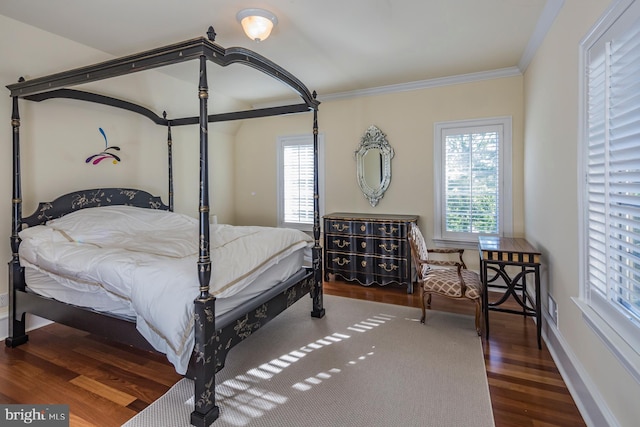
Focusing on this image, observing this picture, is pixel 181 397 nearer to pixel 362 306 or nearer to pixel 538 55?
pixel 362 306

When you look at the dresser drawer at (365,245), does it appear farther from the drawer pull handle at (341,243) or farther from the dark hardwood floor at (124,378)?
the dark hardwood floor at (124,378)

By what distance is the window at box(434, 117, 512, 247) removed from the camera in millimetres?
3926

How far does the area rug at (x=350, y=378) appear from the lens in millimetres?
1827

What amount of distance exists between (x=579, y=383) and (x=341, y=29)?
3.09 m

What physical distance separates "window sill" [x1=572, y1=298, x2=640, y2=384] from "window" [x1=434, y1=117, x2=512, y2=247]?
2.25 meters

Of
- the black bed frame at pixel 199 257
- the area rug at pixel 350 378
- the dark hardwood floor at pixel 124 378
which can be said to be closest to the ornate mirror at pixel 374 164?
the black bed frame at pixel 199 257

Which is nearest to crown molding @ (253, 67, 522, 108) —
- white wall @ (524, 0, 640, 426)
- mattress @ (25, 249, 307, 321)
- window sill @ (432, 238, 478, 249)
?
white wall @ (524, 0, 640, 426)

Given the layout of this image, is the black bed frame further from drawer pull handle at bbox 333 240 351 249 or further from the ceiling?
drawer pull handle at bbox 333 240 351 249

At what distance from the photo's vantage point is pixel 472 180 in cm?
406

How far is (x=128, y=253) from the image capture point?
225cm

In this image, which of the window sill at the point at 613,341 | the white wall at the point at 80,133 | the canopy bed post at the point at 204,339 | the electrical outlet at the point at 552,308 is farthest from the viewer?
the white wall at the point at 80,133

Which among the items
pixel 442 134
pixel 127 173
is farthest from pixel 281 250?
pixel 442 134

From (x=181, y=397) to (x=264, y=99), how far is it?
→ 4.21m

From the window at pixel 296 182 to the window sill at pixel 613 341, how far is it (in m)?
3.59
